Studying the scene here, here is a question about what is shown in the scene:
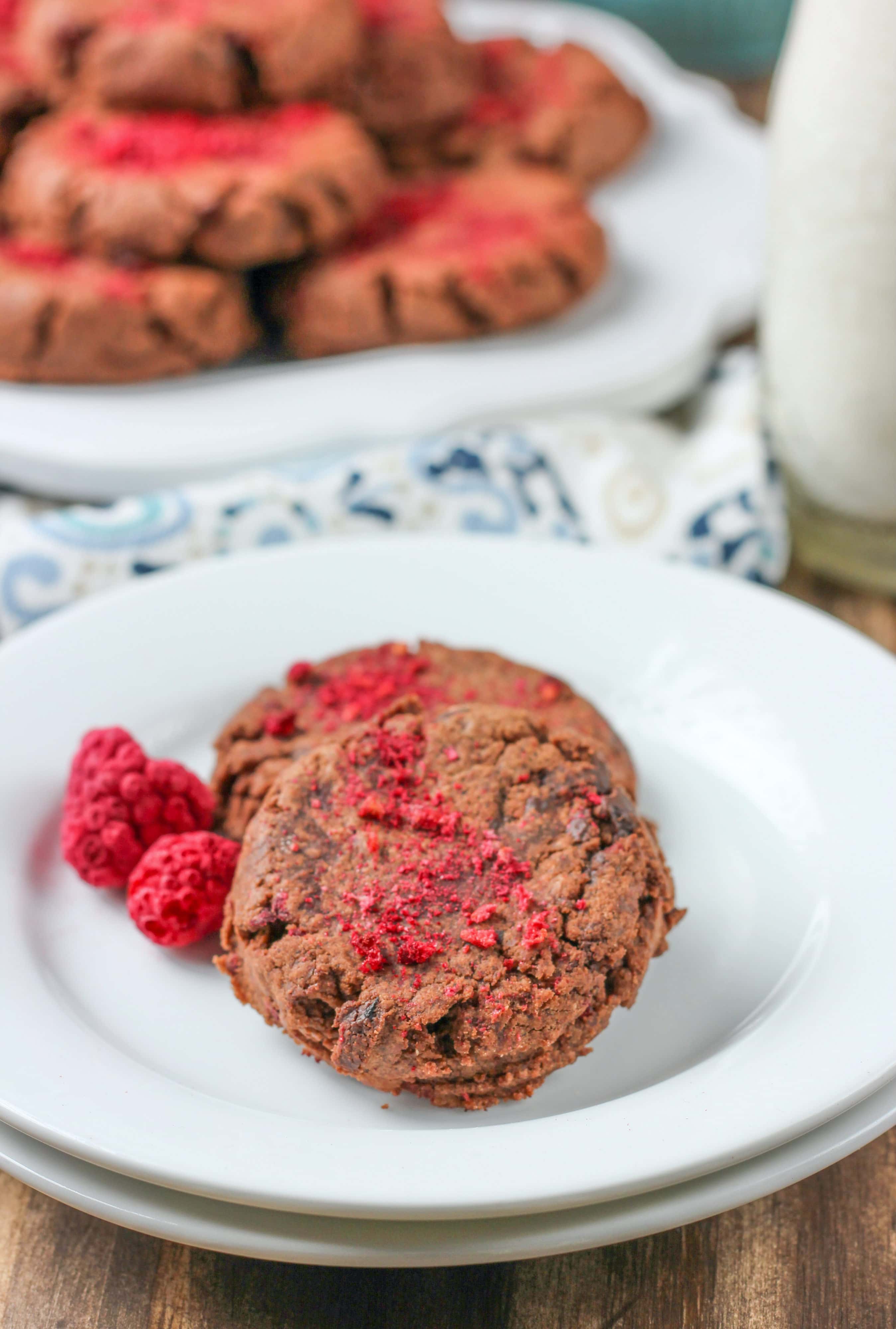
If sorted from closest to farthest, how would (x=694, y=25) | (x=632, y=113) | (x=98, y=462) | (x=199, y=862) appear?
(x=199, y=862) → (x=98, y=462) → (x=632, y=113) → (x=694, y=25)

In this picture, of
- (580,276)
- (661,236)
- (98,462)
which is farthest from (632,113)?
(98,462)

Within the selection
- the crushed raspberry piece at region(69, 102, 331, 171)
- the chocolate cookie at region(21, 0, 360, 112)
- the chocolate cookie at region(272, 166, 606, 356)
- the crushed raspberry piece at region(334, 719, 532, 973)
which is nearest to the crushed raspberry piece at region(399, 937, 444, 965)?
the crushed raspberry piece at region(334, 719, 532, 973)

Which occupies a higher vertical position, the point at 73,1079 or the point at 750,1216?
the point at 73,1079

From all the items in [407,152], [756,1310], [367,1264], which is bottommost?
[756,1310]

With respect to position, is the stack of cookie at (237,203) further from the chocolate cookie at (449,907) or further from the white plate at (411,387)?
the chocolate cookie at (449,907)

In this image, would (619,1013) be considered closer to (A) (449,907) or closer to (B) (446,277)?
(A) (449,907)

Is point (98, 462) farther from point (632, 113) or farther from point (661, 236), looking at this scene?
point (632, 113)

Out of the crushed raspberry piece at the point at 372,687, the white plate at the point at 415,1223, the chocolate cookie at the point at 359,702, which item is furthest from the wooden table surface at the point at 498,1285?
the crushed raspberry piece at the point at 372,687

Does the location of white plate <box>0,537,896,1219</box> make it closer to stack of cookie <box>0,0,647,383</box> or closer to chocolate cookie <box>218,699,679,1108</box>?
chocolate cookie <box>218,699,679,1108</box>
